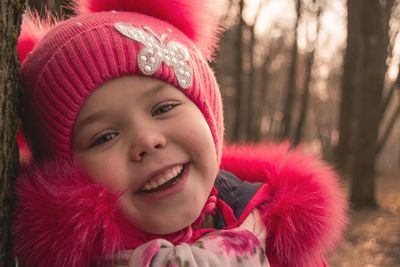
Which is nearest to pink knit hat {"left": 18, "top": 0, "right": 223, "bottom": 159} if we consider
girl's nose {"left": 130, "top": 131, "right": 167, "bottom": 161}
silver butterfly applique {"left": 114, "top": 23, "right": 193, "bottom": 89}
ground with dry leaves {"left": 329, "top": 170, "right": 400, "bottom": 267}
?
silver butterfly applique {"left": 114, "top": 23, "right": 193, "bottom": 89}

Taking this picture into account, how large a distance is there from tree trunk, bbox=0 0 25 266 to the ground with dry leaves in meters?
5.42

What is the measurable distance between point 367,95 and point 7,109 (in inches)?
381

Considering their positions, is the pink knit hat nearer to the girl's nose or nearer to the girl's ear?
the girl's ear

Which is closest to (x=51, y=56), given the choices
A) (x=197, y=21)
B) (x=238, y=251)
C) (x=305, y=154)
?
(x=197, y=21)

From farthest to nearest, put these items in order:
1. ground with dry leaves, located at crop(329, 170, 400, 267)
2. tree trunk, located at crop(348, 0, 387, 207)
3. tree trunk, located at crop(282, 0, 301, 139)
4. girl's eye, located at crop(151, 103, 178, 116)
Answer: tree trunk, located at crop(282, 0, 301, 139), tree trunk, located at crop(348, 0, 387, 207), ground with dry leaves, located at crop(329, 170, 400, 267), girl's eye, located at crop(151, 103, 178, 116)

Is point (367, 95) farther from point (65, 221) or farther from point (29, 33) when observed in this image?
point (65, 221)

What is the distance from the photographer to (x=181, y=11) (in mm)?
2064

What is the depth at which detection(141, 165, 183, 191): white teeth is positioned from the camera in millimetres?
1674

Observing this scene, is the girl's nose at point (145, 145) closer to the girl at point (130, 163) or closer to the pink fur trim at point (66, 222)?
the girl at point (130, 163)

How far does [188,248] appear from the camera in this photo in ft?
5.43

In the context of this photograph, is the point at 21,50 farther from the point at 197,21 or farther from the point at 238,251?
the point at 238,251

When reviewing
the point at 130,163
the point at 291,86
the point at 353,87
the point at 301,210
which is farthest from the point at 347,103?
the point at 130,163

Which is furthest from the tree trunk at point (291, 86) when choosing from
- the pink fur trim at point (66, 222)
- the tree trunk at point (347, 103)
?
the pink fur trim at point (66, 222)

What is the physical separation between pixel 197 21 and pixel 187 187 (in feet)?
2.44
